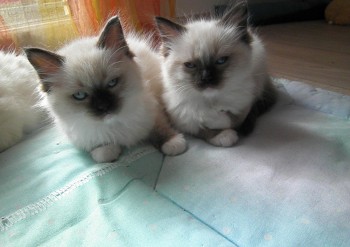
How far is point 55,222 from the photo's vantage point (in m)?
0.93

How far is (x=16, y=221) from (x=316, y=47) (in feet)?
7.66

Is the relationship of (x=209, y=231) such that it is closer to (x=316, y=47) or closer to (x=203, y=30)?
(x=203, y=30)

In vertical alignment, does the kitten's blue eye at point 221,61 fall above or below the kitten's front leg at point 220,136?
above

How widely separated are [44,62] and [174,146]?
0.55 meters

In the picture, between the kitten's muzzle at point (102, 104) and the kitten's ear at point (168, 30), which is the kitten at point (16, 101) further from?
the kitten's ear at point (168, 30)

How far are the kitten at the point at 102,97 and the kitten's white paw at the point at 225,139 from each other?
5.0 inches

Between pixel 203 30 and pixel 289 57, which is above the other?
pixel 203 30

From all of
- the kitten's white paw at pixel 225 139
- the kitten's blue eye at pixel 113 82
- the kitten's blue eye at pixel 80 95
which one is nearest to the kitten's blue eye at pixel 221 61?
the kitten's white paw at pixel 225 139

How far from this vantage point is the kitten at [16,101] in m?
1.36

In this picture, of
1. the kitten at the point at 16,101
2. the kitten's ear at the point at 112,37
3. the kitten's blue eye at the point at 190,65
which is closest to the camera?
the kitten's ear at the point at 112,37

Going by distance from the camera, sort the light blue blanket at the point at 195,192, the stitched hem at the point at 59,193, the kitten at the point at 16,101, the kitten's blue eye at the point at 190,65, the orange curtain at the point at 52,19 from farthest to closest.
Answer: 1. the orange curtain at the point at 52,19
2. the kitten at the point at 16,101
3. the kitten's blue eye at the point at 190,65
4. the stitched hem at the point at 59,193
5. the light blue blanket at the point at 195,192

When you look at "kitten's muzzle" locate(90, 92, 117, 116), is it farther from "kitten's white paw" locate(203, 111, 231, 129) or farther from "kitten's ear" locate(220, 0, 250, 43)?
"kitten's ear" locate(220, 0, 250, 43)

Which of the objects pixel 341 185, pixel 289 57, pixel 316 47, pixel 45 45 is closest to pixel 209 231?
pixel 341 185

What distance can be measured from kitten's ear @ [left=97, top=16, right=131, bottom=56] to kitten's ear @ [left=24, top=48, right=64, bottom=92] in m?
0.15
